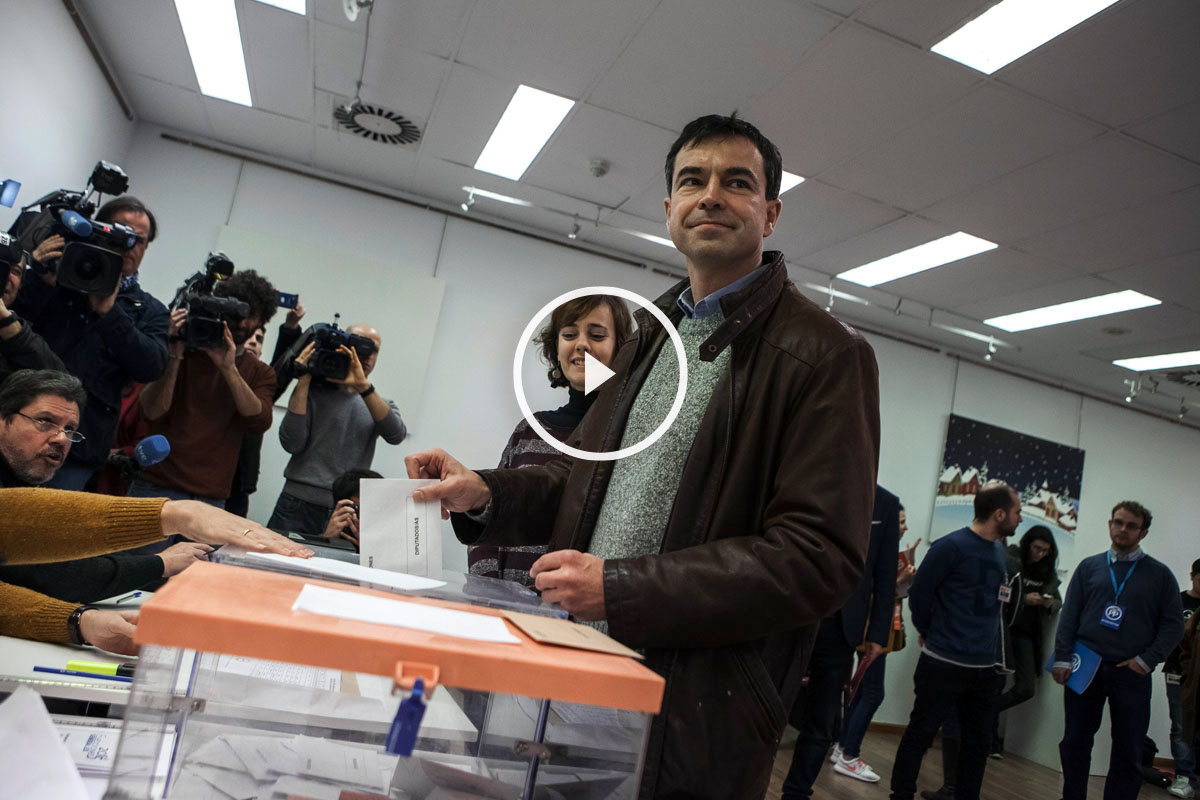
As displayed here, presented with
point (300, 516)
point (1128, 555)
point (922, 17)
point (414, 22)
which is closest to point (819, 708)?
point (1128, 555)

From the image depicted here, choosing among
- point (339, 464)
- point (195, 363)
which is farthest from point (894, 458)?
point (195, 363)

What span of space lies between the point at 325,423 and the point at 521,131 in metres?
1.91

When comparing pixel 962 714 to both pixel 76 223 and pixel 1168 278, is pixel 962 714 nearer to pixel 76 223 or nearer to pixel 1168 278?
pixel 1168 278

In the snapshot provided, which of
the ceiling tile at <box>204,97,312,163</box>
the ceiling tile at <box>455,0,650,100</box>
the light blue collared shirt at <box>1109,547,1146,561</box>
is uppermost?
the ceiling tile at <box>455,0,650,100</box>

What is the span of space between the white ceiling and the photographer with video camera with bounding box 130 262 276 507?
149 centimetres

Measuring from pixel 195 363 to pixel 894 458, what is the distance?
5443 millimetres

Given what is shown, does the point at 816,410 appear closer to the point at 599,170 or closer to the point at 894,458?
the point at 599,170

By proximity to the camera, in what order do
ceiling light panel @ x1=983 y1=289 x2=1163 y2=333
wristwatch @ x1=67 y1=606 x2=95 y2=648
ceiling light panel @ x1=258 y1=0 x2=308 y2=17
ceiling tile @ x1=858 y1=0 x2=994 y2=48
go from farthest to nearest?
1. ceiling light panel @ x1=983 y1=289 x2=1163 y2=333
2. ceiling light panel @ x1=258 y1=0 x2=308 y2=17
3. ceiling tile @ x1=858 y1=0 x2=994 y2=48
4. wristwatch @ x1=67 y1=606 x2=95 y2=648

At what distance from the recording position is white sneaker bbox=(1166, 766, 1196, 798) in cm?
557

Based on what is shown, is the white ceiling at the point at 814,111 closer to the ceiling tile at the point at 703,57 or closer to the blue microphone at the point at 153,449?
the ceiling tile at the point at 703,57

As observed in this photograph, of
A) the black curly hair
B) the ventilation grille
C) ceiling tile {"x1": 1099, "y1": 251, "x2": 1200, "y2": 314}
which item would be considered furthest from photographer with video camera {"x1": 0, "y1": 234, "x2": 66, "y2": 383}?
ceiling tile {"x1": 1099, "y1": 251, "x2": 1200, "y2": 314}

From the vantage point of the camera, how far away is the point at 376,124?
180 inches

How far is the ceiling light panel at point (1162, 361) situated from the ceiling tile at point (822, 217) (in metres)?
2.97
